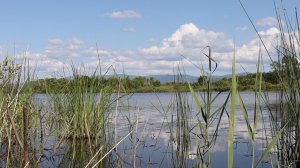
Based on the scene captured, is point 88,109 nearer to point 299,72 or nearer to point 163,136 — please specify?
point 163,136

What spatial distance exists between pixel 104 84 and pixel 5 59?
7.21 ft

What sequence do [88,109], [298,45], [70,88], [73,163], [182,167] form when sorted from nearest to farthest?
[298,45]
[182,167]
[73,163]
[88,109]
[70,88]

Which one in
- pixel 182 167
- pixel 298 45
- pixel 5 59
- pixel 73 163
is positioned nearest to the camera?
pixel 298 45

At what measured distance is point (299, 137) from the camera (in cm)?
379

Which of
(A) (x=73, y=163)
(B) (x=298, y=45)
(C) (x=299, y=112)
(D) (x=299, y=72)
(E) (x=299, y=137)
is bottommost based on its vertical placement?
(A) (x=73, y=163)

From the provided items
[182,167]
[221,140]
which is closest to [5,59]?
[182,167]

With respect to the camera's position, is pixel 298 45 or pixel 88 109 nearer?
pixel 298 45

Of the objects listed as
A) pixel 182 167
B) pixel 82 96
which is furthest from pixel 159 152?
pixel 82 96

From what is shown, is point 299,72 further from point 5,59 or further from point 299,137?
point 5,59

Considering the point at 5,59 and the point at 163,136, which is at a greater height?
the point at 5,59

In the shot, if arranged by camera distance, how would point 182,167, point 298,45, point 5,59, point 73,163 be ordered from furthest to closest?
point 5,59
point 73,163
point 182,167
point 298,45

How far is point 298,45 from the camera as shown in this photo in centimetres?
366

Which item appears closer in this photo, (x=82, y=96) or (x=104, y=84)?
(x=82, y=96)

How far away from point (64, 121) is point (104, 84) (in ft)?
3.67
